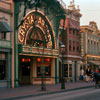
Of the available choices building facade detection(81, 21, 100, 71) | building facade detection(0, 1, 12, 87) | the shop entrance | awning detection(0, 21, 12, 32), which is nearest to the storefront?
the shop entrance

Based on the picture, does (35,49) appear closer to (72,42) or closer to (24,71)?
(24,71)

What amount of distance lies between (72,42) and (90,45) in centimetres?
905

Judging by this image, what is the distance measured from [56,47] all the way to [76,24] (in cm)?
1065

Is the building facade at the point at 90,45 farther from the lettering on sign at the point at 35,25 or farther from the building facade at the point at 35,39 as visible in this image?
the lettering on sign at the point at 35,25

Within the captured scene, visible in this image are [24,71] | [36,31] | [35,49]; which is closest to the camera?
[35,49]

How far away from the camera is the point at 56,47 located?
40.9m

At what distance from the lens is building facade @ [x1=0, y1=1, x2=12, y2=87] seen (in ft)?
103

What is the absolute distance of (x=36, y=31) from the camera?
3722cm

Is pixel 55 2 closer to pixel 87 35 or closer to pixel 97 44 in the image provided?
pixel 87 35

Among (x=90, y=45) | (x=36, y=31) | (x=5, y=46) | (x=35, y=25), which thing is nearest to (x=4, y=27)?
(x=5, y=46)

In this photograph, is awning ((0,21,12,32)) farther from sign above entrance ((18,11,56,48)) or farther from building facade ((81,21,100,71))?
building facade ((81,21,100,71))

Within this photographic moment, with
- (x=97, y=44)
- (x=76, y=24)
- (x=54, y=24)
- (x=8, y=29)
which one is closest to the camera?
(x=8, y=29)

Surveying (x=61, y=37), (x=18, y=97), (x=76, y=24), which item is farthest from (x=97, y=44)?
(x=18, y=97)

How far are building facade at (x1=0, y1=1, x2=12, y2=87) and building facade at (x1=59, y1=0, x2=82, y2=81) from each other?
14.9 metres
